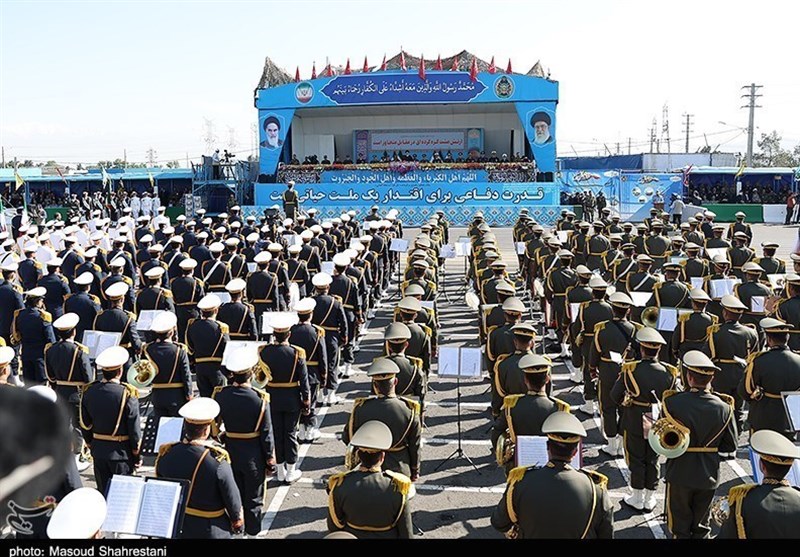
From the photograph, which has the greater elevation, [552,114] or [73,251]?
[552,114]

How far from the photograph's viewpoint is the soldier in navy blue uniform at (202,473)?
4.55 meters

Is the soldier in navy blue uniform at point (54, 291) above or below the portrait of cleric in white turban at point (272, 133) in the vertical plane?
below

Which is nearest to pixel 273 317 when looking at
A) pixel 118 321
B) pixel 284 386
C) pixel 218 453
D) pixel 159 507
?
pixel 284 386

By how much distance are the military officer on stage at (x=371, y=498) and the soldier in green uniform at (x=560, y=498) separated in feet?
2.17

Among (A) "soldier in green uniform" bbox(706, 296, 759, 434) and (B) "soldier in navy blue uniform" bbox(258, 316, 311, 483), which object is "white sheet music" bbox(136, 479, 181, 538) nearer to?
(B) "soldier in navy blue uniform" bbox(258, 316, 311, 483)

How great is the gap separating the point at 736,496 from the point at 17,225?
953 inches

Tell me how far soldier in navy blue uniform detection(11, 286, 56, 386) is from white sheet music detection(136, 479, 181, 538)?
572 cm

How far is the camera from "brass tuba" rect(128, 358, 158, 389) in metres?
6.54

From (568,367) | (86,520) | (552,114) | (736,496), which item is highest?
(552,114)

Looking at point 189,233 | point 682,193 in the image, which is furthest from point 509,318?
point 682,193

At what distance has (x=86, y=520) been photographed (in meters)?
3.24

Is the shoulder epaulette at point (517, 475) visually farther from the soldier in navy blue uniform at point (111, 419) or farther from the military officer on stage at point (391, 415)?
the soldier in navy blue uniform at point (111, 419)

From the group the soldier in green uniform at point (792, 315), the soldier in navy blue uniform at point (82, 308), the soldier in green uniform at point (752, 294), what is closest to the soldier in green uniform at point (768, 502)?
the soldier in green uniform at point (792, 315)
